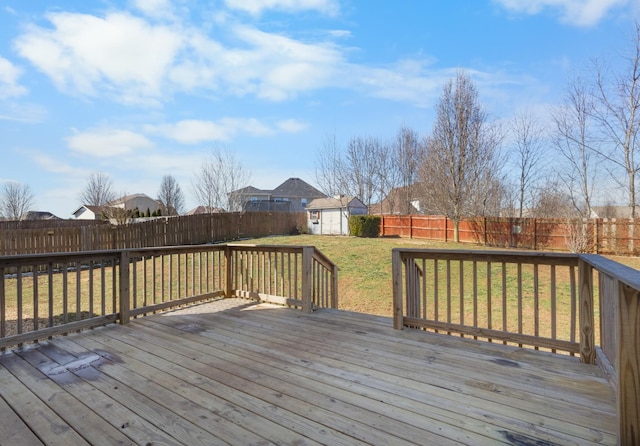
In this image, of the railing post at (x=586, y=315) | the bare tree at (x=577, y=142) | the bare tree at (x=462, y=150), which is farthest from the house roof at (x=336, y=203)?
the railing post at (x=586, y=315)

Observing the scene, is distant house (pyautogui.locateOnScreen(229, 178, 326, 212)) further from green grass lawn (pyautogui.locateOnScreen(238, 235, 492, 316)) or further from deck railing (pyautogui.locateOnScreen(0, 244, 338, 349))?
deck railing (pyautogui.locateOnScreen(0, 244, 338, 349))

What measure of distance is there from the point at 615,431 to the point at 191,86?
11.2m

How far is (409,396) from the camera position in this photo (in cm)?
220

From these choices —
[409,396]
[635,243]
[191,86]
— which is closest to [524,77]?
[635,243]

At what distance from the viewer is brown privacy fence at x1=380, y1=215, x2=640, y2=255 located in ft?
41.1

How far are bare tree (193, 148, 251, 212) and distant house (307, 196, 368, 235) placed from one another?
6.54m

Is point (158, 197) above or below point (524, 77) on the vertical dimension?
below

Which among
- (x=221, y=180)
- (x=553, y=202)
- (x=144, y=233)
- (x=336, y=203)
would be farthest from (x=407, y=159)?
(x=144, y=233)

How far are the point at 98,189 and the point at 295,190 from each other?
1831cm

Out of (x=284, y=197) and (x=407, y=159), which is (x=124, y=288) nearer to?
(x=407, y=159)

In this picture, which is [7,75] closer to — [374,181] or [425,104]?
[425,104]

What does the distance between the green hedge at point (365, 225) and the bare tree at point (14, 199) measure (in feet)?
89.1

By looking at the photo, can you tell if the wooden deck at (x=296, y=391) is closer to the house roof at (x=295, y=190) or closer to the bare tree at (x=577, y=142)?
the bare tree at (x=577, y=142)

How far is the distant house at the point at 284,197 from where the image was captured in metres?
31.8
